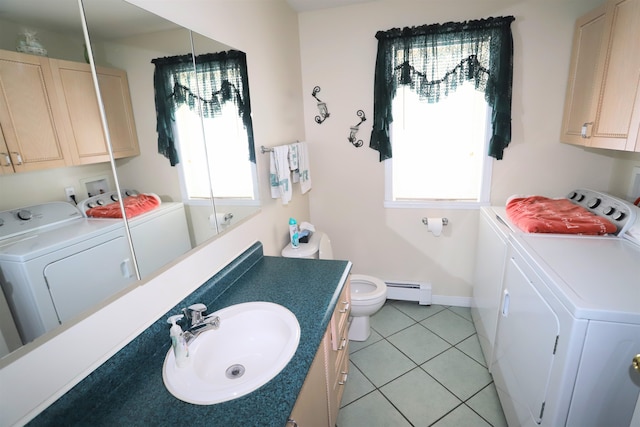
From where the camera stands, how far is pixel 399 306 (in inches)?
110

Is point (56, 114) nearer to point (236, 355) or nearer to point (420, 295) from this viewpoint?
point (236, 355)

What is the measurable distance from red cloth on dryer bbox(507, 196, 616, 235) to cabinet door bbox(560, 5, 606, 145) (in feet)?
1.42

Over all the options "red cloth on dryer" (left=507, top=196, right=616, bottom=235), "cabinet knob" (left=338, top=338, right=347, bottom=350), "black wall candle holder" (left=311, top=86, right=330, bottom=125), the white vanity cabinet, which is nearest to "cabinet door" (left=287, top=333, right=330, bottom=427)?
the white vanity cabinet

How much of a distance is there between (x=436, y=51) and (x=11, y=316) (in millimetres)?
2584

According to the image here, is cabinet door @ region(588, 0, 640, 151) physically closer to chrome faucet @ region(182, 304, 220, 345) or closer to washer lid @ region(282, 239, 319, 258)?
washer lid @ region(282, 239, 319, 258)

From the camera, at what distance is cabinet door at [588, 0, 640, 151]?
1445 millimetres

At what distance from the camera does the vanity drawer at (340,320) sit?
140cm

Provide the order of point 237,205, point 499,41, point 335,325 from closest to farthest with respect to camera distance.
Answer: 1. point 335,325
2. point 237,205
3. point 499,41

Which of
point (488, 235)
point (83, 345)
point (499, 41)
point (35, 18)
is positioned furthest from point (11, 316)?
point (499, 41)

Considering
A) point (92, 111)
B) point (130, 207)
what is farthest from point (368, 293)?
point (92, 111)

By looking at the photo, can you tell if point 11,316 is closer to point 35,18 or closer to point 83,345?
point 83,345

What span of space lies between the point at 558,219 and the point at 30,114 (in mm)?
2253

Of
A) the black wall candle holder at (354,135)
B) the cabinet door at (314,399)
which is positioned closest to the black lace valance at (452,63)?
the black wall candle holder at (354,135)

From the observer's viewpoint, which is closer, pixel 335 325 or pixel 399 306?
pixel 335 325
